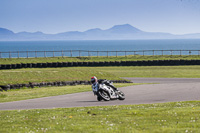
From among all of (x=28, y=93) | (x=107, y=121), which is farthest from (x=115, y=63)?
(x=107, y=121)

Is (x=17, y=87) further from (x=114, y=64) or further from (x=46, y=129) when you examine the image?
(x=114, y=64)

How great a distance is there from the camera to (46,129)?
1136 centimetres

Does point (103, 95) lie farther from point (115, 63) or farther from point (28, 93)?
point (115, 63)

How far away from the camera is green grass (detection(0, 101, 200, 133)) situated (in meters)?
11.3

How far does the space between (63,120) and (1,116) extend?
3.37 m

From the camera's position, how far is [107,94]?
21016mm

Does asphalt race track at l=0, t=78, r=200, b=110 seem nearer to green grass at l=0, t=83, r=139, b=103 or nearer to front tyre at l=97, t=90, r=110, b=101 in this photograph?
front tyre at l=97, t=90, r=110, b=101

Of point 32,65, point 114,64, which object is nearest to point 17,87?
point 32,65

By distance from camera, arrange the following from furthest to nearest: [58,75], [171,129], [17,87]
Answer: [58,75], [17,87], [171,129]

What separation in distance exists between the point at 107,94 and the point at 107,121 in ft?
27.5

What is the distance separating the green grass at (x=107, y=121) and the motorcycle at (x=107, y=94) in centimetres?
488

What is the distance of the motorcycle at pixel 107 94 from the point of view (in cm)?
2064

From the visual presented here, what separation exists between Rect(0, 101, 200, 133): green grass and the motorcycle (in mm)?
4877

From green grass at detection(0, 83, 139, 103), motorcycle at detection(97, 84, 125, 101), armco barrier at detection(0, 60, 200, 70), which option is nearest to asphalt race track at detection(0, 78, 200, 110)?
motorcycle at detection(97, 84, 125, 101)
